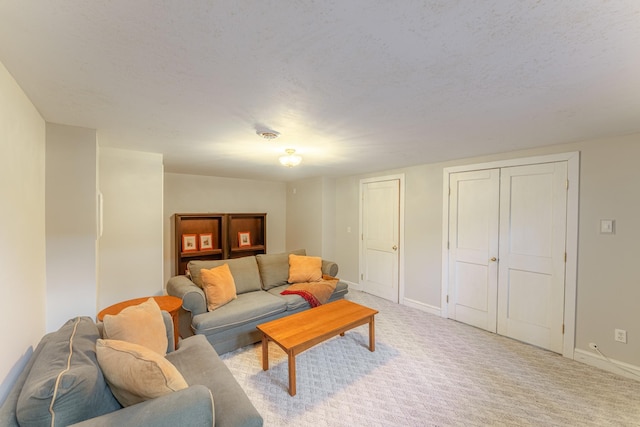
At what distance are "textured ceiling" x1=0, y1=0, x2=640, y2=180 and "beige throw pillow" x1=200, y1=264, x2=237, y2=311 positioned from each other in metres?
1.57

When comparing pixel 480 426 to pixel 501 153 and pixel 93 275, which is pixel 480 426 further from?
pixel 93 275

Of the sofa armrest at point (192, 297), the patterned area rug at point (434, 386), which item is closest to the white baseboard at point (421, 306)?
the patterned area rug at point (434, 386)

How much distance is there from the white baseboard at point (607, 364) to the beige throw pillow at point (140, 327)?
3802mm

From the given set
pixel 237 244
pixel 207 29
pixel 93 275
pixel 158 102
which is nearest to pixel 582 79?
pixel 207 29

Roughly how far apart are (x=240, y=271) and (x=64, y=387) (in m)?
2.39

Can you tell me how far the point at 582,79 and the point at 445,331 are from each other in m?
2.88

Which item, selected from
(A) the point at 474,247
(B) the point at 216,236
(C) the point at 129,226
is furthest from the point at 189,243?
(A) the point at 474,247

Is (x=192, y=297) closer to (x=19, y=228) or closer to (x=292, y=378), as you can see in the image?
(x=292, y=378)

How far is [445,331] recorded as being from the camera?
10.8 ft

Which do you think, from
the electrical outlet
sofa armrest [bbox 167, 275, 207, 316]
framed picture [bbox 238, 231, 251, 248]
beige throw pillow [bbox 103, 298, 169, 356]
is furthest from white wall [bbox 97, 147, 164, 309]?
the electrical outlet

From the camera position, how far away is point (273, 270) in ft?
12.4

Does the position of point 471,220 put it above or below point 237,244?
above

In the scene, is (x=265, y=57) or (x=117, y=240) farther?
(x=117, y=240)

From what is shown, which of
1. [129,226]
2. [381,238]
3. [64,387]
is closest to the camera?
[64,387]
